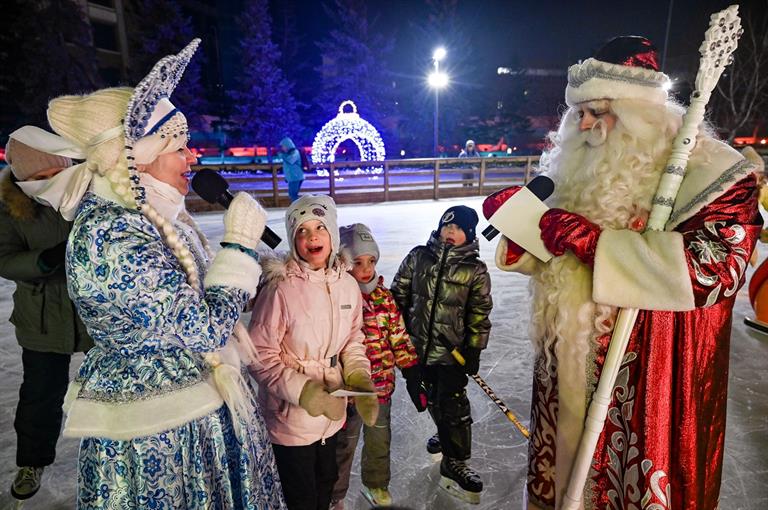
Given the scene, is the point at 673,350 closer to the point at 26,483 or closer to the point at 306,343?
the point at 306,343

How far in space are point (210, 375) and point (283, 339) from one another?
44 centimetres

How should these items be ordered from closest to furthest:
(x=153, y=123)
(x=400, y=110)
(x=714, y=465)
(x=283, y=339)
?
(x=153, y=123)
(x=714, y=465)
(x=283, y=339)
(x=400, y=110)

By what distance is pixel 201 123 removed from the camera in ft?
80.9

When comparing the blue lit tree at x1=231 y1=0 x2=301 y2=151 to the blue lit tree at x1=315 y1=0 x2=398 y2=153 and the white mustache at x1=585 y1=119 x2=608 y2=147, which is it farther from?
the white mustache at x1=585 y1=119 x2=608 y2=147

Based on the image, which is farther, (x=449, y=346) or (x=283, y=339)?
(x=449, y=346)

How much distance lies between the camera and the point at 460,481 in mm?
2260

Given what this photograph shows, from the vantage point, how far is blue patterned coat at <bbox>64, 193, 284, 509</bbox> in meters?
1.16

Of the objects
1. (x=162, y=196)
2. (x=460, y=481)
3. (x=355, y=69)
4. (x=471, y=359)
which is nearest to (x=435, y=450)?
(x=460, y=481)

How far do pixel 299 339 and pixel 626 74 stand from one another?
4.98 ft

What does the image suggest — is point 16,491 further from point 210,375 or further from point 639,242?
point 639,242

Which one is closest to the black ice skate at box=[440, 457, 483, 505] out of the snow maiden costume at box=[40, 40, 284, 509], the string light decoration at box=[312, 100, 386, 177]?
the snow maiden costume at box=[40, 40, 284, 509]

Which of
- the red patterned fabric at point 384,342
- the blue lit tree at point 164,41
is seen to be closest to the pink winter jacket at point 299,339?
the red patterned fabric at point 384,342

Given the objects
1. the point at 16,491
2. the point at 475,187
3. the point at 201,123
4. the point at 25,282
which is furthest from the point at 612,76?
the point at 201,123

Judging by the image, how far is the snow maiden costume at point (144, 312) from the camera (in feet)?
3.83
